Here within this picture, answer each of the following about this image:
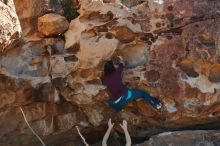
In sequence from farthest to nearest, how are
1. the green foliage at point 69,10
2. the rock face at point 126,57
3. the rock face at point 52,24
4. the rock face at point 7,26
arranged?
the green foliage at point 69,10, the rock face at point 52,24, the rock face at point 126,57, the rock face at point 7,26

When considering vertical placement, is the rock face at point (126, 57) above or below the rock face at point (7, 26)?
below

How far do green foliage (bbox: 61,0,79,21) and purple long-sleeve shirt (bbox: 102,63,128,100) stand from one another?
45.3 inches

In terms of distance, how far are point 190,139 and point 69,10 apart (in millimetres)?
2826

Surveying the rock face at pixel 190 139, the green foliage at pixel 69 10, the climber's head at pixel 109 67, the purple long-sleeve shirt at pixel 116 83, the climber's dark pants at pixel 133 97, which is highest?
the green foliage at pixel 69 10

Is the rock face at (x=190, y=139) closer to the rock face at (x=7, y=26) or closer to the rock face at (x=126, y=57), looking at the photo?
the rock face at (x=126, y=57)

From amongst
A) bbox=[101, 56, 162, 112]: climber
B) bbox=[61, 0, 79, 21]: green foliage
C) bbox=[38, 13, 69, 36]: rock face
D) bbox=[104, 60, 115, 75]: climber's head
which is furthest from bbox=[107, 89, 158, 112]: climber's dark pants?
bbox=[61, 0, 79, 21]: green foliage

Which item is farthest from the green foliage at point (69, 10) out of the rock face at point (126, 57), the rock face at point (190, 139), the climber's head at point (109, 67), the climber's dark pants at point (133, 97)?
the rock face at point (190, 139)

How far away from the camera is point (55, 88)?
8.09m

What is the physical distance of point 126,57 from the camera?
311 inches

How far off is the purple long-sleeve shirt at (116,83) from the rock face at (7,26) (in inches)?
60.7

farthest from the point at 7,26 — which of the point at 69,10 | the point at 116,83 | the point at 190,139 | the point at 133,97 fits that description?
the point at 190,139

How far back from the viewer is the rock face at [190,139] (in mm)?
7715

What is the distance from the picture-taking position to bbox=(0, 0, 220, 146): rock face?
766 cm

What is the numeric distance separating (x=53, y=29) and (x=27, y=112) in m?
1.41
